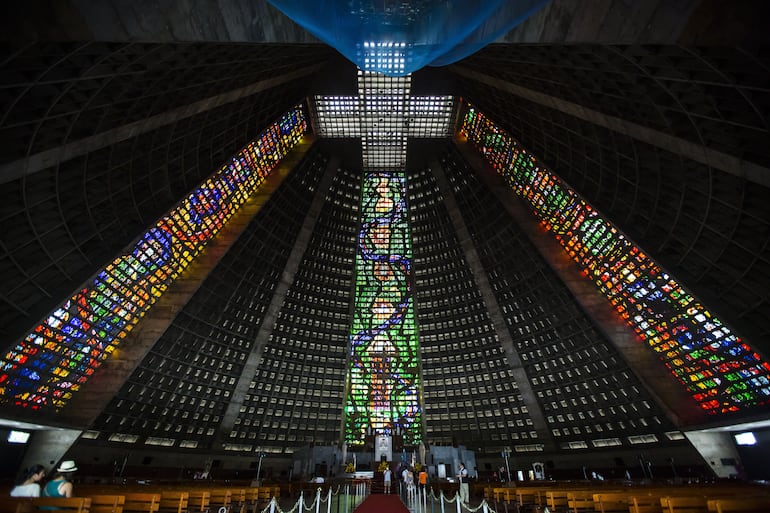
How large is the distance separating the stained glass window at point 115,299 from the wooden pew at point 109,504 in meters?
19.1

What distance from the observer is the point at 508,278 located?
43.5m

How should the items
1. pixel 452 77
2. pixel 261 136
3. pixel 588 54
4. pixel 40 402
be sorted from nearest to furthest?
pixel 588 54 → pixel 40 402 → pixel 261 136 → pixel 452 77

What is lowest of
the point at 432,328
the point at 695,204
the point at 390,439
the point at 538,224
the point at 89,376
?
the point at 390,439

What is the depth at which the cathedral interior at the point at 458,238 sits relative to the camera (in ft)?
44.2

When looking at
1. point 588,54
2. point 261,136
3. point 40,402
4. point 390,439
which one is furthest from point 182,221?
point 588,54

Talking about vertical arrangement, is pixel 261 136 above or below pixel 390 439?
above

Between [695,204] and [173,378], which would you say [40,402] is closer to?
[173,378]

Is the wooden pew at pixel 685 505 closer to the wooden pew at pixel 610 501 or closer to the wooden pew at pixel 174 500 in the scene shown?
the wooden pew at pixel 610 501

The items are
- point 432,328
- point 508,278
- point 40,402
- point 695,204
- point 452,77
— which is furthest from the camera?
point 432,328

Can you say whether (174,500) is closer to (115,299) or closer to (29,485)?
(29,485)

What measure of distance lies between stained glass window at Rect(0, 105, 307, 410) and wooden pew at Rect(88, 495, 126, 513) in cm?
1912

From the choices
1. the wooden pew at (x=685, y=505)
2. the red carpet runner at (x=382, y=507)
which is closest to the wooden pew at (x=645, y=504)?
the wooden pew at (x=685, y=505)

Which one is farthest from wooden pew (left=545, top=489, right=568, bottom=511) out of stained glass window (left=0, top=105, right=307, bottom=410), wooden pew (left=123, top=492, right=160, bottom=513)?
stained glass window (left=0, top=105, right=307, bottom=410)

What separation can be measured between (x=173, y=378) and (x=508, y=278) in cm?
3705
